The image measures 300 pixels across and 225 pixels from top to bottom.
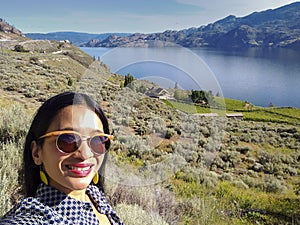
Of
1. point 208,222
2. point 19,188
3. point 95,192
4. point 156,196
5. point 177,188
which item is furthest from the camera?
point 177,188

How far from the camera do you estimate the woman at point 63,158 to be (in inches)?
58.8

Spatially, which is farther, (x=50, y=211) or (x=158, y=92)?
(x=158, y=92)

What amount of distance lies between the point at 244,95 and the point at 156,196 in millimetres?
81458

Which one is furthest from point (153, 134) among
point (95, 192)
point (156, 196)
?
point (95, 192)

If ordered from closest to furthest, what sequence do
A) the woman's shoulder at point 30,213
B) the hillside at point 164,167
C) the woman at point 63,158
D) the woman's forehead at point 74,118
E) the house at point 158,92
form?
the woman's shoulder at point 30,213
the woman at point 63,158
the woman's forehead at point 74,118
the hillside at point 164,167
the house at point 158,92

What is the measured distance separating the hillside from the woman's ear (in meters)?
0.83

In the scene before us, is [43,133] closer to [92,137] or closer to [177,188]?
[92,137]

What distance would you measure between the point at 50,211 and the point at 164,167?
15.9 ft

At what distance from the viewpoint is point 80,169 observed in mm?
1575

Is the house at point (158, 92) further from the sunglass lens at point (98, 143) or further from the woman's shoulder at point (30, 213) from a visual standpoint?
the woman's shoulder at point (30, 213)

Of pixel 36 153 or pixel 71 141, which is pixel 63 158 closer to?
pixel 71 141

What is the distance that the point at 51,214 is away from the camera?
1403mm

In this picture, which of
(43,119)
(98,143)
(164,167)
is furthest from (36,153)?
(164,167)

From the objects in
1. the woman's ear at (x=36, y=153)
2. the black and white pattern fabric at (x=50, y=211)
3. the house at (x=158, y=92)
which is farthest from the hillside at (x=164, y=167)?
the black and white pattern fabric at (x=50, y=211)
